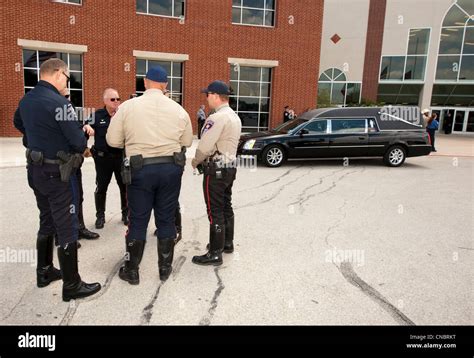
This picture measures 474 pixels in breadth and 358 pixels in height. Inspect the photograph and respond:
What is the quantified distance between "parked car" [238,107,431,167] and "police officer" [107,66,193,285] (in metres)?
7.28

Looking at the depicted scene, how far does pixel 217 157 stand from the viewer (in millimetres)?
4004

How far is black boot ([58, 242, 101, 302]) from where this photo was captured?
326 centimetres

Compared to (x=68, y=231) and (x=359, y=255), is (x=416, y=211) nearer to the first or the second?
(x=359, y=255)

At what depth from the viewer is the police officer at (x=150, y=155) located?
3.39 metres

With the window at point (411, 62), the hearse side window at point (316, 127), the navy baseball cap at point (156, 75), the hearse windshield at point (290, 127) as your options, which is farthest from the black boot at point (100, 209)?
the window at point (411, 62)

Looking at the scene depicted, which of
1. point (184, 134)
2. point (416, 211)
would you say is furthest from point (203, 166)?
point (416, 211)

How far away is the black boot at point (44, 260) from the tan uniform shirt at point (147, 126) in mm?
1106

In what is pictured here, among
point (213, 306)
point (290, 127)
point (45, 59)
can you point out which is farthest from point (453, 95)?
point (213, 306)

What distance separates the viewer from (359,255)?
4551 millimetres

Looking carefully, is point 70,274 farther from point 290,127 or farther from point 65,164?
point 290,127

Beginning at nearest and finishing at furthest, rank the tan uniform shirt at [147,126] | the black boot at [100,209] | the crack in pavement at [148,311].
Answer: the crack in pavement at [148,311] < the tan uniform shirt at [147,126] < the black boot at [100,209]

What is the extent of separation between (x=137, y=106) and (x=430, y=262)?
3668 millimetres

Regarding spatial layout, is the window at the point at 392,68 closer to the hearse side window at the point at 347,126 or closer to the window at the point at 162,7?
the window at the point at 162,7

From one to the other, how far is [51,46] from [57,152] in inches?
565
